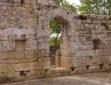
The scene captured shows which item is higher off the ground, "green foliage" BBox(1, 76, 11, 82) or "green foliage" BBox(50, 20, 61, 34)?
"green foliage" BBox(50, 20, 61, 34)

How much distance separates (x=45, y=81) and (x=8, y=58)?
194 cm

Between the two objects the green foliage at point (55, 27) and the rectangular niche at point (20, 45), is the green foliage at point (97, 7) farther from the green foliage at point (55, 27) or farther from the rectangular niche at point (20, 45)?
the rectangular niche at point (20, 45)

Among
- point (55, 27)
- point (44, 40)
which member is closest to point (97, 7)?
point (55, 27)

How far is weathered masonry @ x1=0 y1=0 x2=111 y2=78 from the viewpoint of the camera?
33.0ft

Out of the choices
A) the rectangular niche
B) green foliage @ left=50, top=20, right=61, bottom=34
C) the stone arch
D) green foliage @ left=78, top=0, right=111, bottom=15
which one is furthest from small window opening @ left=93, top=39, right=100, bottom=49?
green foliage @ left=78, top=0, right=111, bottom=15

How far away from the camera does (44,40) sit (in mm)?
10836

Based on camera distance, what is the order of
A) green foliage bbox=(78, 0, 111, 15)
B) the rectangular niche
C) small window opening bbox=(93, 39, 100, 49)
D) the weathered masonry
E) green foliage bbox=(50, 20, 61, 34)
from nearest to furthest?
the weathered masonry, the rectangular niche, small window opening bbox=(93, 39, 100, 49), green foliage bbox=(50, 20, 61, 34), green foliage bbox=(78, 0, 111, 15)

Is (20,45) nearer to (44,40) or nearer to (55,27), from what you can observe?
(44,40)

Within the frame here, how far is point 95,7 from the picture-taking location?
26578mm

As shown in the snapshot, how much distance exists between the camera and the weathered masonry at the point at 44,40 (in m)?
10.0

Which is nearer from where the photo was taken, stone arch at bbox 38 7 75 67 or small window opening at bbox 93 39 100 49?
stone arch at bbox 38 7 75 67

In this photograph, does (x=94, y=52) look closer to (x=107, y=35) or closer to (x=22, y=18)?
(x=107, y=35)

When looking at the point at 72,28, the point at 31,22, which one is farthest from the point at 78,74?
the point at 31,22

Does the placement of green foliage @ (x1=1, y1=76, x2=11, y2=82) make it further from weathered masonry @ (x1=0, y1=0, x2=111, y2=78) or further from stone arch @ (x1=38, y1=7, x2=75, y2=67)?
stone arch @ (x1=38, y1=7, x2=75, y2=67)
